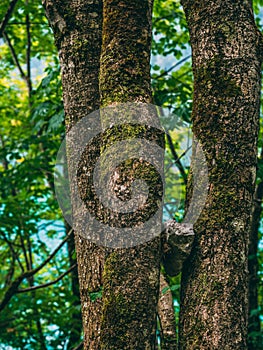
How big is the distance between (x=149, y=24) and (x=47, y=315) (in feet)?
18.5

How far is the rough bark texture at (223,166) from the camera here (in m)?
2.11

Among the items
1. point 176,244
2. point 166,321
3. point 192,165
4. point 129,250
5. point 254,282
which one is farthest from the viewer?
point 254,282

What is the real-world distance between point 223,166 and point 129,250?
0.56m

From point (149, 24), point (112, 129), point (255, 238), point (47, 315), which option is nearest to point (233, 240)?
point (112, 129)

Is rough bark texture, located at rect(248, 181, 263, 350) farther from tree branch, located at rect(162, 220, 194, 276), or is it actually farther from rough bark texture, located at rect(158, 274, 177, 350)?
tree branch, located at rect(162, 220, 194, 276)

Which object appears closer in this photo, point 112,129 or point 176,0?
point 112,129

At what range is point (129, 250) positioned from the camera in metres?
2.04

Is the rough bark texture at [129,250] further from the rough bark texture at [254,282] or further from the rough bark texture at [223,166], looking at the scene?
the rough bark texture at [254,282]

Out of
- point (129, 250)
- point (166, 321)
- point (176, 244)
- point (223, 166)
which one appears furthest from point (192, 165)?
point (166, 321)

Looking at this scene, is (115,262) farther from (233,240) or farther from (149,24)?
(149,24)

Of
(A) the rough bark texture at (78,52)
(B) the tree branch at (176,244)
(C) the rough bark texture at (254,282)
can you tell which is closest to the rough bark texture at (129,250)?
(B) the tree branch at (176,244)

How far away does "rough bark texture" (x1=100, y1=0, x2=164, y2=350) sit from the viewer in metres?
1.98

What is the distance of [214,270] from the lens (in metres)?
2.14

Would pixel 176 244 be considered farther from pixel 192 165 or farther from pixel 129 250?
pixel 192 165
